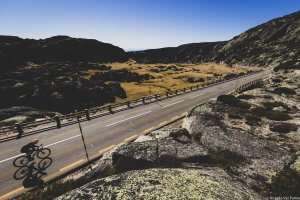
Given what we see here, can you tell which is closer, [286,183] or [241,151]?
[286,183]

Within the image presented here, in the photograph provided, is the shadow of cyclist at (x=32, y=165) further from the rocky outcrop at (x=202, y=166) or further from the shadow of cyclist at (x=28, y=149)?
the rocky outcrop at (x=202, y=166)

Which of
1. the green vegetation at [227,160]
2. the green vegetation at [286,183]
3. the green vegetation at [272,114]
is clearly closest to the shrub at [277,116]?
the green vegetation at [272,114]

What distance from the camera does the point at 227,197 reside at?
655 centimetres

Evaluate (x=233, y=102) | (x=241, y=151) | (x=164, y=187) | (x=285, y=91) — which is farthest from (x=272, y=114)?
(x=164, y=187)

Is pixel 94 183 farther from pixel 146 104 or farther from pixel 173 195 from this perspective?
pixel 146 104

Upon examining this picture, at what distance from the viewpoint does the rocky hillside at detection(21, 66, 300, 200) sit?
670cm

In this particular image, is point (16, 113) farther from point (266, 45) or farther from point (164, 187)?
point (266, 45)

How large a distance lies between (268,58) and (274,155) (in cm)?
11906

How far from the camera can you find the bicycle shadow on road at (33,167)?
1082cm

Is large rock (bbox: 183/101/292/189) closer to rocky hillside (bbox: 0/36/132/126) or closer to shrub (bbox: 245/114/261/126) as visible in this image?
shrub (bbox: 245/114/261/126)

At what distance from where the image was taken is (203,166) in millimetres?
9336

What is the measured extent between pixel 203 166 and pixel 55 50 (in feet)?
432

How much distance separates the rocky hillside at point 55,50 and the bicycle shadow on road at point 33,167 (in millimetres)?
89469

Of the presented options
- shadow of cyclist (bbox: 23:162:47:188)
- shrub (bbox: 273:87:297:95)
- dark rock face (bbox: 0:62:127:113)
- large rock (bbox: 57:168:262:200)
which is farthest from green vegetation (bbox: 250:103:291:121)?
dark rock face (bbox: 0:62:127:113)
